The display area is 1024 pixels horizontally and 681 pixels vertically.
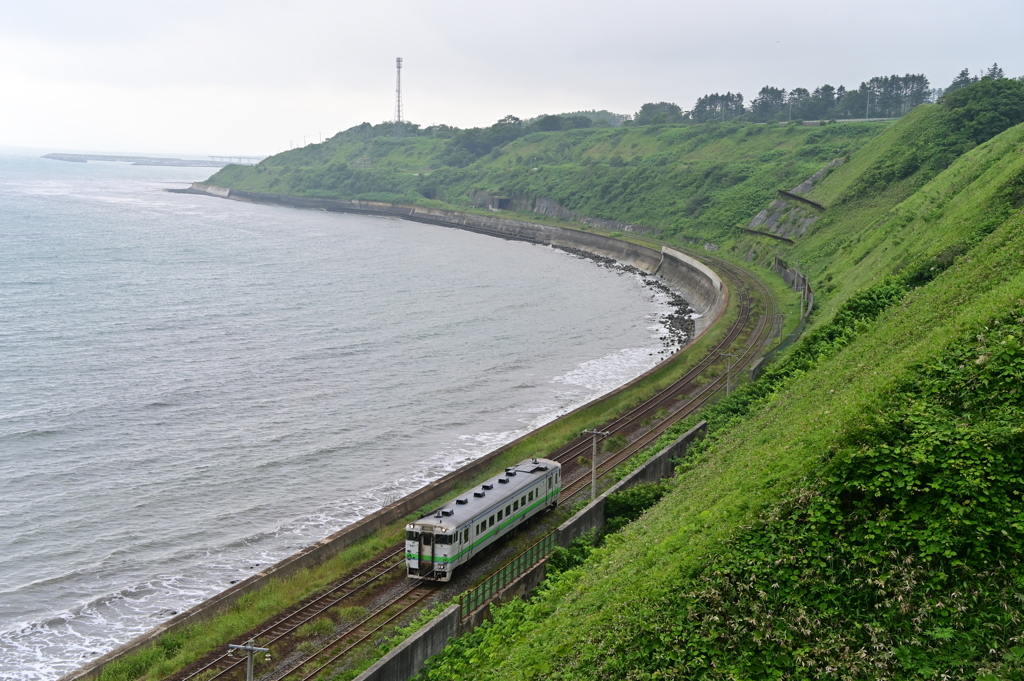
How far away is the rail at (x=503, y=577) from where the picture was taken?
23.7m

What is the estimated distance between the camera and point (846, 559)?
47.7 feet

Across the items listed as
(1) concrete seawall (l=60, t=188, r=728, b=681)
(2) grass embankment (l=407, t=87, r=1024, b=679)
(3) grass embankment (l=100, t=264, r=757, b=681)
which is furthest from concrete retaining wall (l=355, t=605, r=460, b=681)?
(1) concrete seawall (l=60, t=188, r=728, b=681)

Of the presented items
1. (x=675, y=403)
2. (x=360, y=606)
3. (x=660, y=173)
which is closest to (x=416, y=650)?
(x=360, y=606)

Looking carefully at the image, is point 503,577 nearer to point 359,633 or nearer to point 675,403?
point 359,633

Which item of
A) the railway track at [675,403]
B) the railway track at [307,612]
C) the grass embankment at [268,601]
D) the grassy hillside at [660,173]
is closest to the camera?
the railway track at [307,612]

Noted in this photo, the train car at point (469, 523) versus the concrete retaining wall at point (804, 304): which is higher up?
the concrete retaining wall at point (804, 304)

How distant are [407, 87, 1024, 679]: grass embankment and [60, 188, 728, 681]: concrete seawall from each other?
9.33 metres

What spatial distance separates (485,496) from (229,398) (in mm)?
27020

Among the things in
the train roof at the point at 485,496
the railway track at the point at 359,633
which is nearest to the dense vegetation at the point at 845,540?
the train roof at the point at 485,496

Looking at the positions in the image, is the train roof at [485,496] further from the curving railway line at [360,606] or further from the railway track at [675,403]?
the railway track at [675,403]

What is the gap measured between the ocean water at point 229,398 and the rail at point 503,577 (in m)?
10.6

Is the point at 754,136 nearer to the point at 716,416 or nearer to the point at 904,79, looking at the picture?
the point at 904,79

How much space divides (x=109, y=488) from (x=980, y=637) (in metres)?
34.9

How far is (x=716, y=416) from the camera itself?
34.8m
